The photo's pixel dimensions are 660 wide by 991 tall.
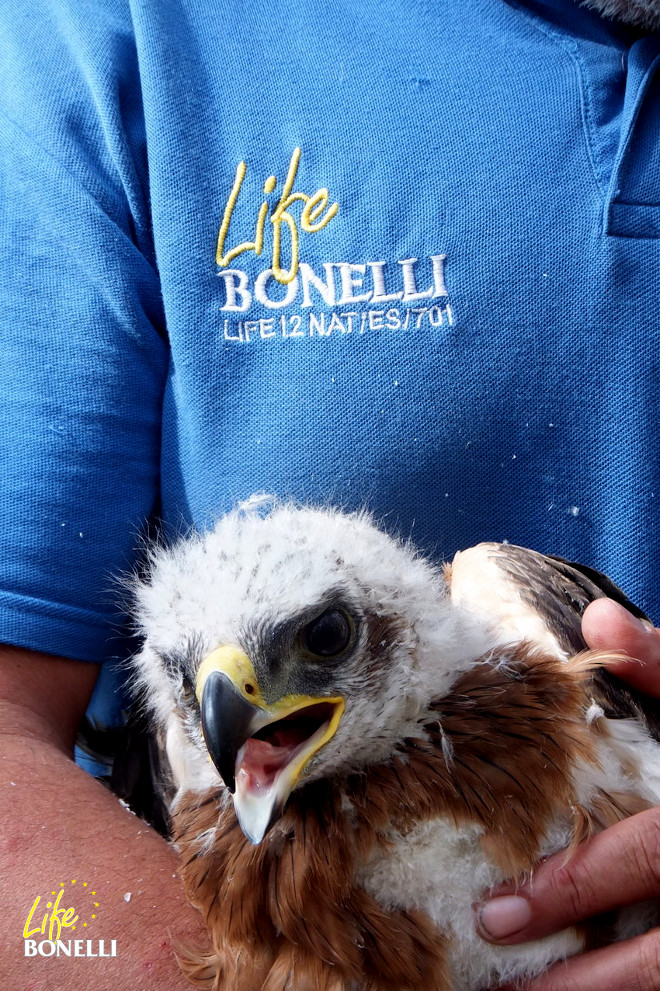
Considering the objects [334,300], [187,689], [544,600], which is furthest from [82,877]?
[334,300]

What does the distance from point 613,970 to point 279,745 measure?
0.72 meters

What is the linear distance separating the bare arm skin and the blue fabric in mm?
207

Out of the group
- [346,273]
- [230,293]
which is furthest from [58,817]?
[346,273]

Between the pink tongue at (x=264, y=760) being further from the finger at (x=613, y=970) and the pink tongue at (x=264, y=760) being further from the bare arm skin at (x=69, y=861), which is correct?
the finger at (x=613, y=970)

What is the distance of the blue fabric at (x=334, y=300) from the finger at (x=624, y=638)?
Answer: 13.1 inches

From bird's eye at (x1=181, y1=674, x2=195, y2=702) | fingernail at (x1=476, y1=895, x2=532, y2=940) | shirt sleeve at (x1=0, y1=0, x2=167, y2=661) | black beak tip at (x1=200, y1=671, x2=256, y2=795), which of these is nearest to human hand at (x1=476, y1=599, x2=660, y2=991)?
fingernail at (x1=476, y1=895, x2=532, y2=940)

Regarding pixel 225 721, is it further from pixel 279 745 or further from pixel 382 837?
pixel 382 837

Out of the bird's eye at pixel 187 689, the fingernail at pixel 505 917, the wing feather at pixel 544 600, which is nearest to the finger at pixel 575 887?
the fingernail at pixel 505 917

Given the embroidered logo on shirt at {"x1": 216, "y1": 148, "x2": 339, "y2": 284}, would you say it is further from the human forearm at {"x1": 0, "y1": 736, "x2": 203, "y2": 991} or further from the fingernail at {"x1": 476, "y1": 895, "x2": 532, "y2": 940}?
the fingernail at {"x1": 476, "y1": 895, "x2": 532, "y2": 940}

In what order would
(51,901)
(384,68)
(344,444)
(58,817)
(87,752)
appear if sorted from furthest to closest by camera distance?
1. (87,752)
2. (384,68)
3. (344,444)
4. (58,817)
5. (51,901)

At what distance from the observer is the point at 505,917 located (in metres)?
1.38

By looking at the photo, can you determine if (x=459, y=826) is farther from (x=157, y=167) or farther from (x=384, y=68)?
(x=384, y=68)

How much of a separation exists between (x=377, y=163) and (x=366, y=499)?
84 cm

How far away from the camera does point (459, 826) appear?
142 centimetres
